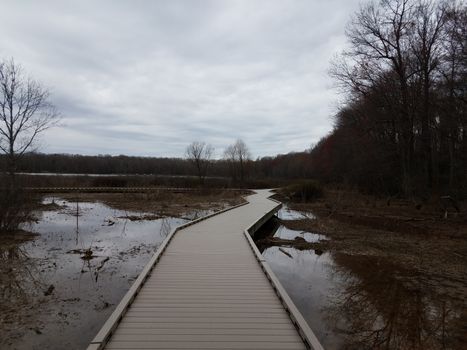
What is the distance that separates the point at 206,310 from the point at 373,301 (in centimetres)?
349

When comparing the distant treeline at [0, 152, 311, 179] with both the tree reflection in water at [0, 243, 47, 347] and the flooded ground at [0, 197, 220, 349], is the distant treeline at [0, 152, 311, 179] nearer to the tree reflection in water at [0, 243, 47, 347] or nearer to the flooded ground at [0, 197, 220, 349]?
the flooded ground at [0, 197, 220, 349]

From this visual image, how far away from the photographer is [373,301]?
665 centimetres

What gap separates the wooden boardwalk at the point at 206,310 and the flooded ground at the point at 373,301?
98cm

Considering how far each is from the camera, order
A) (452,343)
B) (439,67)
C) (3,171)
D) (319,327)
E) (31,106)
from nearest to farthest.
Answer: (452,343) < (319,327) < (3,171) < (439,67) < (31,106)

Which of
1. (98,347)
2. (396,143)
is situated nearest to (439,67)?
(396,143)

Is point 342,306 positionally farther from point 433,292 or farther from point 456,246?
point 456,246

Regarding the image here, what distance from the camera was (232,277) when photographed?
21.2 feet

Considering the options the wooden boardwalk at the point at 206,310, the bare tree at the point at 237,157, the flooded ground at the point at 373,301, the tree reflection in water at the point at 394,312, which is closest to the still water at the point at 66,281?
the wooden boardwalk at the point at 206,310

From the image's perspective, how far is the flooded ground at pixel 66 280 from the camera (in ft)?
17.0

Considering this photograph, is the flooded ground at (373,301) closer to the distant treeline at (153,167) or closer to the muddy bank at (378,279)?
the muddy bank at (378,279)

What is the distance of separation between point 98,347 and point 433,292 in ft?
21.0

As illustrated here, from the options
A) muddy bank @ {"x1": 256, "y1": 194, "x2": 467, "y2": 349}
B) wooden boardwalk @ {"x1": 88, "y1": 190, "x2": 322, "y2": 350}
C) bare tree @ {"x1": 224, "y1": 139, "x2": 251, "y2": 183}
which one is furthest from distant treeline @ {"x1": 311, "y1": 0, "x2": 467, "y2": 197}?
bare tree @ {"x1": 224, "y1": 139, "x2": 251, "y2": 183}

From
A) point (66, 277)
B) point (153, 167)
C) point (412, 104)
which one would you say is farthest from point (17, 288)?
point (153, 167)

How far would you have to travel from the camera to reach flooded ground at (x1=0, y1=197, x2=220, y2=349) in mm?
5188
